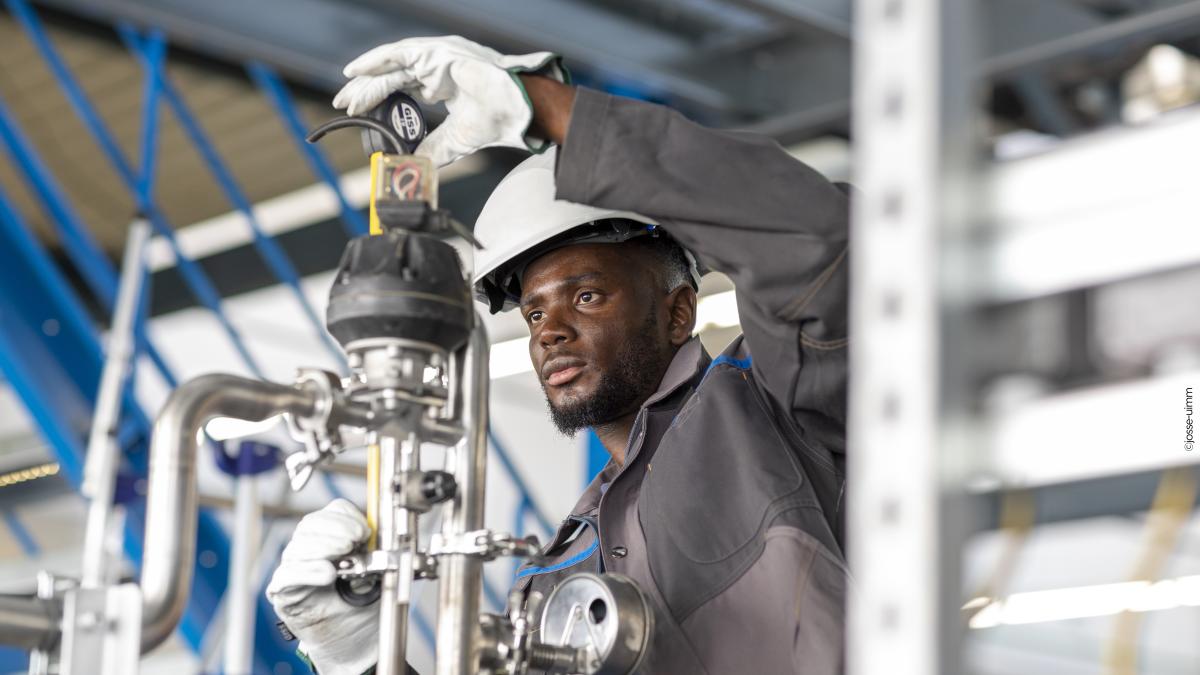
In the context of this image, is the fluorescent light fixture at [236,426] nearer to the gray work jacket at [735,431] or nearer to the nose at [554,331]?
the gray work jacket at [735,431]

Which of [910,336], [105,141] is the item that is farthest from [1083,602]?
[105,141]

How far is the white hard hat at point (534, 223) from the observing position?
241 cm

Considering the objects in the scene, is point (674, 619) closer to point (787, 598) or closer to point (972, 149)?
point (787, 598)

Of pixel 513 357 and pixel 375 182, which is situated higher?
pixel 513 357

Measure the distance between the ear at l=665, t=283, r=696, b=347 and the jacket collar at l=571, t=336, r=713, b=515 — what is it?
0.15m

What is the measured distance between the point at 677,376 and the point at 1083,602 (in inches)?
52.6

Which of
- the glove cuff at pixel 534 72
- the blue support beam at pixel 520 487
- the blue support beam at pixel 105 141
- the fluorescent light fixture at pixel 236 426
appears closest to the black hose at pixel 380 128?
the glove cuff at pixel 534 72

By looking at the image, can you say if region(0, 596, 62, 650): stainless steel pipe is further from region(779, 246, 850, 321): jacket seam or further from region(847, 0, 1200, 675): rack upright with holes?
region(779, 246, 850, 321): jacket seam

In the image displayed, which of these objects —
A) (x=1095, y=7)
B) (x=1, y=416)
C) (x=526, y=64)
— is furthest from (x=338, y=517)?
(x=1, y=416)

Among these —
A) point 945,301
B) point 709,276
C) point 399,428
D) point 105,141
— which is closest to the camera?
point 945,301

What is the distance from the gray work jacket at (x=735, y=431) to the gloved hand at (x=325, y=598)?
1.16 ft

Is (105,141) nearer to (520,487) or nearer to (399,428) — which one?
(520,487)

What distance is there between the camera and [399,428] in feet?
5.09

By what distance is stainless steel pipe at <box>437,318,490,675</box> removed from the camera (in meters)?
1.54
